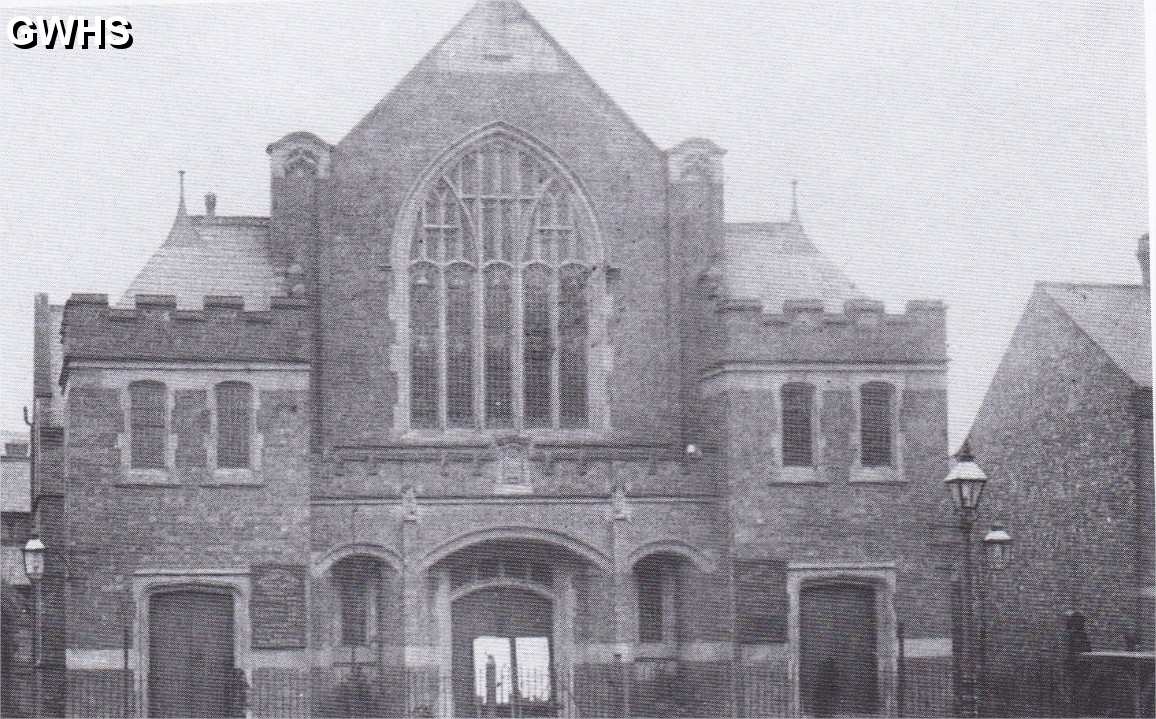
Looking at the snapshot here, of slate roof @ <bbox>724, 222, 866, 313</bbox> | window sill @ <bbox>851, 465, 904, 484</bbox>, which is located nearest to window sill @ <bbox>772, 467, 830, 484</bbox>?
window sill @ <bbox>851, 465, 904, 484</bbox>

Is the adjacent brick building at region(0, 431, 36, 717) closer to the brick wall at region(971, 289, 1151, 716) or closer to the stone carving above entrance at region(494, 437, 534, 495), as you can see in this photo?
the stone carving above entrance at region(494, 437, 534, 495)

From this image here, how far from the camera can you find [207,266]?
3769 cm

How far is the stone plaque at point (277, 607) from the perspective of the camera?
→ 111ft

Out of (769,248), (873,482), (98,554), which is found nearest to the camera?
(98,554)

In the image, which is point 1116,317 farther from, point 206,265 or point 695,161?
point 206,265

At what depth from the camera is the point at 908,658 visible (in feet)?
117

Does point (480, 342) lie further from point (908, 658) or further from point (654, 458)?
point (908, 658)

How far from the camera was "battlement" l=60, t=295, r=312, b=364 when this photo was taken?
34.1m

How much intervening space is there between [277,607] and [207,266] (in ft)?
23.7

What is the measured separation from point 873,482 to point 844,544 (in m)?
1.24

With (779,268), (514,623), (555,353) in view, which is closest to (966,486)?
(514,623)

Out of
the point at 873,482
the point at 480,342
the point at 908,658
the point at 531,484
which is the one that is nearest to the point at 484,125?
the point at 480,342

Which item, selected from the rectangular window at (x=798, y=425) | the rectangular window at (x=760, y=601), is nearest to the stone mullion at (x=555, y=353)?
the rectangular window at (x=798, y=425)

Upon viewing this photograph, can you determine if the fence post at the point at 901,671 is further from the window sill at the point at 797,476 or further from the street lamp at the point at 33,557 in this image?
the street lamp at the point at 33,557
